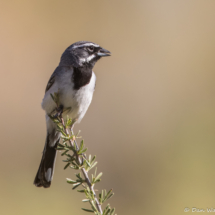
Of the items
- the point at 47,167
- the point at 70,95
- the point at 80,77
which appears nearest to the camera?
the point at 70,95

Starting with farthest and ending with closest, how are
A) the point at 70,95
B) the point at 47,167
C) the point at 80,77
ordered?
the point at 47,167
the point at 80,77
the point at 70,95

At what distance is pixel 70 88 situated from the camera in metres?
3.71

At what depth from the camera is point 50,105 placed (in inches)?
152

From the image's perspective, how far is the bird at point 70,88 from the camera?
3.73m

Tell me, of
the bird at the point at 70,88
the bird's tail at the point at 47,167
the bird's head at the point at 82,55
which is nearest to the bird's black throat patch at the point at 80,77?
the bird at the point at 70,88

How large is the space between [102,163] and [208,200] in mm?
3055

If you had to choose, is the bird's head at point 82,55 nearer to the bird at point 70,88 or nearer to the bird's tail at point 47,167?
the bird at point 70,88

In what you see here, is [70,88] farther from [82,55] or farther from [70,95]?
[82,55]

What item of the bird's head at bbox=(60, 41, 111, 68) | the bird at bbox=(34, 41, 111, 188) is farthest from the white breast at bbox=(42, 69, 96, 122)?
the bird's head at bbox=(60, 41, 111, 68)

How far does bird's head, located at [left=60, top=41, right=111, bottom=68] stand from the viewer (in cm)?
405

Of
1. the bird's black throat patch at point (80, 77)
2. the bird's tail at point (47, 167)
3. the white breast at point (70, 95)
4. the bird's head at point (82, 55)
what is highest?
the bird's head at point (82, 55)

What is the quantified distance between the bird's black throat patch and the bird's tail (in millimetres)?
998

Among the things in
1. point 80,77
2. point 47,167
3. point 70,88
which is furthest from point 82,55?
point 47,167

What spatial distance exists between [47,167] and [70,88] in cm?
124
